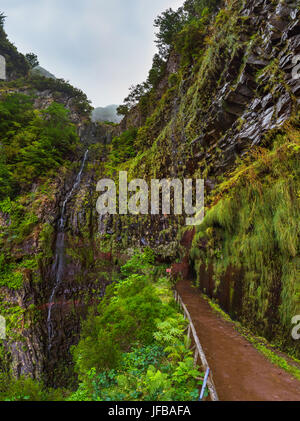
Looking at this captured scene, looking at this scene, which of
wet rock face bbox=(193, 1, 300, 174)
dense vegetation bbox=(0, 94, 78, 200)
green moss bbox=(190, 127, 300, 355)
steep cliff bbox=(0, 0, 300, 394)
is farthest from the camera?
dense vegetation bbox=(0, 94, 78, 200)

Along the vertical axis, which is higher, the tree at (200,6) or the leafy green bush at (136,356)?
the tree at (200,6)

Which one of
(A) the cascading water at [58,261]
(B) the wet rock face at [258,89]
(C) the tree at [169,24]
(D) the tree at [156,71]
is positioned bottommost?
(A) the cascading water at [58,261]

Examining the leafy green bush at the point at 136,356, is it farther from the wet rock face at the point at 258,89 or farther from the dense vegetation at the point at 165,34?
the dense vegetation at the point at 165,34

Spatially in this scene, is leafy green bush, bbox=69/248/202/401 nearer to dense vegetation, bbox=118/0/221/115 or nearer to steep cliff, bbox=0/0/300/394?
steep cliff, bbox=0/0/300/394

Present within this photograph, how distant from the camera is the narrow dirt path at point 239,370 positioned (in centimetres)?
329

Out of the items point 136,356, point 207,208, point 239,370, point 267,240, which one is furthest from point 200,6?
point 136,356

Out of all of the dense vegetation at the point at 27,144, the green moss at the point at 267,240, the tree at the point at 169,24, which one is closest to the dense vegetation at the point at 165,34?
the tree at the point at 169,24

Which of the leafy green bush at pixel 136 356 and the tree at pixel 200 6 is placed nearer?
the leafy green bush at pixel 136 356

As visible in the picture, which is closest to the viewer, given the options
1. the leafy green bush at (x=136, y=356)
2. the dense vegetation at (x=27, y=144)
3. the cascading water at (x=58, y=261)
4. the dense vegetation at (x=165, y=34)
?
the leafy green bush at (x=136, y=356)

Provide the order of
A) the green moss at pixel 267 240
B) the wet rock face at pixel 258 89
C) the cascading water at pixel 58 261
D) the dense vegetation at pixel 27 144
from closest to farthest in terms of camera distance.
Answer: the green moss at pixel 267 240 < the wet rock face at pixel 258 89 < the cascading water at pixel 58 261 < the dense vegetation at pixel 27 144

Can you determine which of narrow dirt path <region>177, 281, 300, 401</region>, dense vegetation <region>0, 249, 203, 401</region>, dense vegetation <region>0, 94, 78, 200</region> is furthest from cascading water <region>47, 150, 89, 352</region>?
narrow dirt path <region>177, 281, 300, 401</region>

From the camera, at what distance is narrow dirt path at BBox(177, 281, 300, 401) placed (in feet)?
10.8
